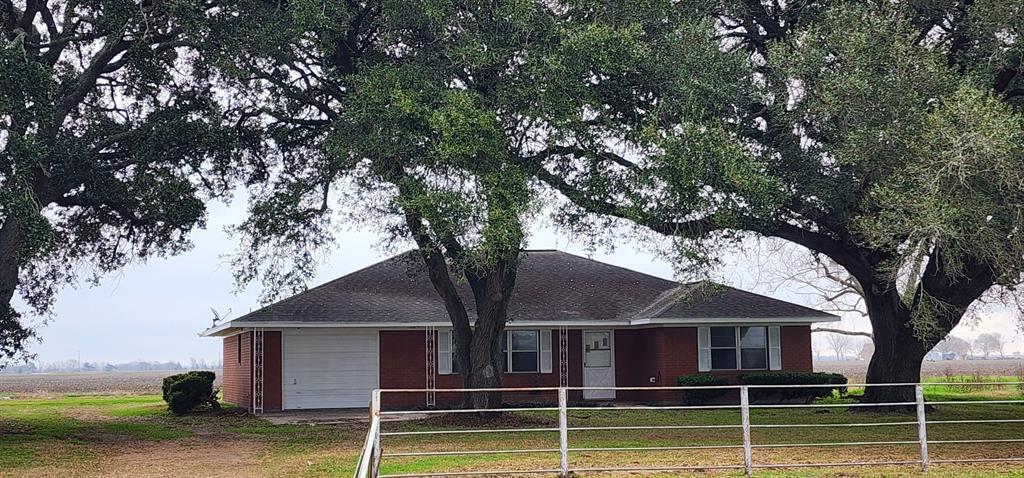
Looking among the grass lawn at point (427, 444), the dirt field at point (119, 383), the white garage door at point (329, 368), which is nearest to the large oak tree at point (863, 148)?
the grass lawn at point (427, 444)

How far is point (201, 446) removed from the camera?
1892 cm

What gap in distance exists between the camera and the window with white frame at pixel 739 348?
Result: 28.7 meters

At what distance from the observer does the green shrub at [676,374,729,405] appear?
27000mm

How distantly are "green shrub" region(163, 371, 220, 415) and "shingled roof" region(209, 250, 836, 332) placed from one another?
1697mm

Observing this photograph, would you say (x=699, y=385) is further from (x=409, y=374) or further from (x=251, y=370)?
(x=251, y=370)

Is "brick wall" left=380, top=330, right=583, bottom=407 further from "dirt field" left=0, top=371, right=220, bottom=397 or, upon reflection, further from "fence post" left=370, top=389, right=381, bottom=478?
"dirt field" left=0, top=371, right=220, bottom=397

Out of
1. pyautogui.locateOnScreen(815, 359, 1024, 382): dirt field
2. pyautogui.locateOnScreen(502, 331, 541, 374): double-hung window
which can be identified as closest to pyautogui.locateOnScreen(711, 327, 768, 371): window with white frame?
pyautogui.locateOnScreen(502, 331, 541, 374): double-hung window

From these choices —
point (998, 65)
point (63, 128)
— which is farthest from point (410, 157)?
point (998, 65)

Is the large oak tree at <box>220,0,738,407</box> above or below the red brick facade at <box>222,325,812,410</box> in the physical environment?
above

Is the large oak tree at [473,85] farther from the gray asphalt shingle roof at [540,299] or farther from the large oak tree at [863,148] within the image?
the gray asphalt shingle roof at [540,299]

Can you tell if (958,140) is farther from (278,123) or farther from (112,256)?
(112,256)

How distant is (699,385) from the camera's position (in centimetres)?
2703

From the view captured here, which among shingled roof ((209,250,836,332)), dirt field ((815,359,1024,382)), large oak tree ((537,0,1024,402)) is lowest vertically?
dirt field ((815,359,1024,382))

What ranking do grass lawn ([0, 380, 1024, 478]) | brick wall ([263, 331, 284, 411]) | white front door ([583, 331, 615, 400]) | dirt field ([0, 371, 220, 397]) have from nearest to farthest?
1. grass lawn ([0, 380, 1024, 478])
2. brick wall ([263, 331, 284, 411])
3. white front door ([583, 331, 615, 400])
4. dirt field ([0, 371, 220, 397])
